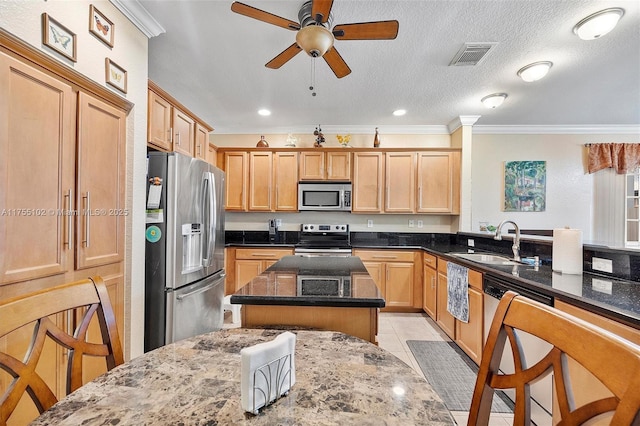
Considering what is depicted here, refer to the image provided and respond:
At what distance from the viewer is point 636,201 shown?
391 cm

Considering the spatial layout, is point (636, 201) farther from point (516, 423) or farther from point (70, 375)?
point (70, 375)

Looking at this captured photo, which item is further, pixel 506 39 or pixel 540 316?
pixel 506 39

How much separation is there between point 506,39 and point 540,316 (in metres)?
2.40

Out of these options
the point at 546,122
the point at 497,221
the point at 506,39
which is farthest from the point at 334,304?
the point at 546,122

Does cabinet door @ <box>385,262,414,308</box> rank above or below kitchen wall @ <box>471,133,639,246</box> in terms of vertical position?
below

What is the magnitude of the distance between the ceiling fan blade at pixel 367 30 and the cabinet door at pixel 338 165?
2.34 meters

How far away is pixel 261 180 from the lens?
4086 mm

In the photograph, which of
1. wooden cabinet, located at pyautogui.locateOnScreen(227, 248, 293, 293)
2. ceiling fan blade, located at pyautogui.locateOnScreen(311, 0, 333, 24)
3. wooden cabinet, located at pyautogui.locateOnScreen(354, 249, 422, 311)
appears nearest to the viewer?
ceiling fan blade, located at pyautogui.locateOnScreen(311, 0, 333, 24)

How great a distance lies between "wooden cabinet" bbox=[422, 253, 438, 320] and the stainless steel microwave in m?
1.27

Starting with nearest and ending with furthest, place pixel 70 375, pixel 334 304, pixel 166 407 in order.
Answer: pixel 166 407
pixel 70 375
pixel 334 304

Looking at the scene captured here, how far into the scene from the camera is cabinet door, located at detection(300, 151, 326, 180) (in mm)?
4027

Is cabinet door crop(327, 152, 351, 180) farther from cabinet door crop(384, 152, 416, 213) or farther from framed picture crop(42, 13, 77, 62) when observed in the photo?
framed picture crop(42, 13, 77, 62)

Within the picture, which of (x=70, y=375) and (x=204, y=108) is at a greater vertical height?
(x=204, y=108)

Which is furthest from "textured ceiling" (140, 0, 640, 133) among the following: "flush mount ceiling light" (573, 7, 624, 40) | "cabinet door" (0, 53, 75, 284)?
Answer: "cabinet door" (0, 53, 75, 284)
